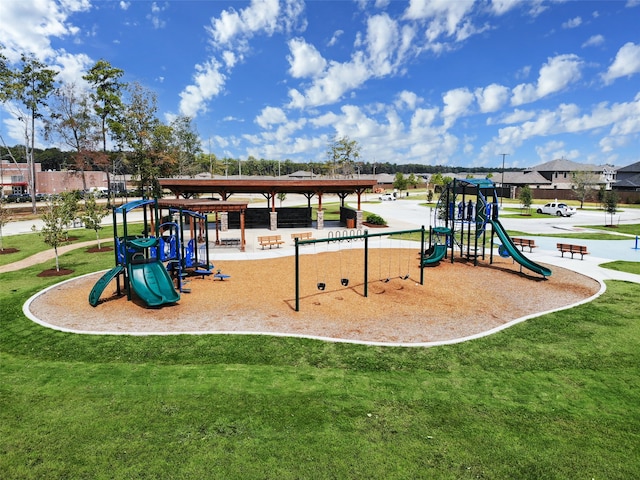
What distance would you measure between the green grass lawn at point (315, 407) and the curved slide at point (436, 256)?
28.3 ft

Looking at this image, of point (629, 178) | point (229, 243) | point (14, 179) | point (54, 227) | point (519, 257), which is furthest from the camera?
point (14, 179)

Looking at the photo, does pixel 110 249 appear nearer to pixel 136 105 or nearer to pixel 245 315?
pixel 245 315

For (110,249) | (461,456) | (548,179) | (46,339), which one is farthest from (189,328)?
(548,179)

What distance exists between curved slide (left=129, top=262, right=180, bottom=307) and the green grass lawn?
267 cm

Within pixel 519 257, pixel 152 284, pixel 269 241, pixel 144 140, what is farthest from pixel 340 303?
pixel 144 140

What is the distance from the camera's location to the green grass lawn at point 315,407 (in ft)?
18.8

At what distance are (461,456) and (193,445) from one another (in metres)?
4.23

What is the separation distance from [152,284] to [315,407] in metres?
8.81

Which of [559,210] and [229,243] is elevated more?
[559,210]

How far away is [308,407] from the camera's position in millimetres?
7242

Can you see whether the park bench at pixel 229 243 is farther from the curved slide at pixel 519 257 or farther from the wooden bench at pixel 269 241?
the curved slide at pixel 519 257

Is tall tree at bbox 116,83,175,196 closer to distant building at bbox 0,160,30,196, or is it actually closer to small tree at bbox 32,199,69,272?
small tree at bbox 32,199,69,272

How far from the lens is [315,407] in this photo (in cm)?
725

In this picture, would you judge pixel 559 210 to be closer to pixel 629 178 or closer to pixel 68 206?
pixel 629 178
